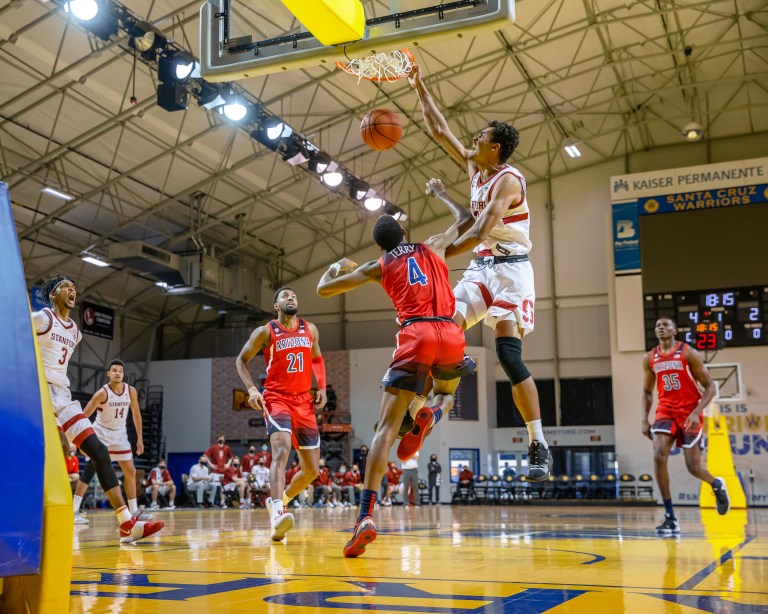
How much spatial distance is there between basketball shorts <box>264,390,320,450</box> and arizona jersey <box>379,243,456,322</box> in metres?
2.39

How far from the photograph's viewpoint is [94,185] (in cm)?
2255

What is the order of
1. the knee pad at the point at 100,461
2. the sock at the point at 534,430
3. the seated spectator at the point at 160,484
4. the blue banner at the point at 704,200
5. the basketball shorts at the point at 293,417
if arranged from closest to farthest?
Answer: the sock at the point at 534,430 < the knee pad at the point at 100,461 < the basketball shorts at the point at 293,417 < the seated spectator at the point at 160,484 < the blue banner at the point at 704,200

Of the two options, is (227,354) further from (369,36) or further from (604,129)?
(369,36)

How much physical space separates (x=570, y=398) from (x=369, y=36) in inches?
919

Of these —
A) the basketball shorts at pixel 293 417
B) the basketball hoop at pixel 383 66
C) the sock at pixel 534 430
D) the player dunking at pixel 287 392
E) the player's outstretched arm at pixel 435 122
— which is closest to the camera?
the sock at pixel 534 430

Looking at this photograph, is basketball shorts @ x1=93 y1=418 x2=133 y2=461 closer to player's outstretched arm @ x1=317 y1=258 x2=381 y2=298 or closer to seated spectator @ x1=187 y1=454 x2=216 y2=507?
player's outstretched arm @ x1=317 y1=258 x2=381 y2=298

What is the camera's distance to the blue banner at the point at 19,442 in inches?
71.4

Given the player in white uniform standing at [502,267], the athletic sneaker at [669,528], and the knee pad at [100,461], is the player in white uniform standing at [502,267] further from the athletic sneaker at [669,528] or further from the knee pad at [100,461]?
the athletic sneaker at [669,528]

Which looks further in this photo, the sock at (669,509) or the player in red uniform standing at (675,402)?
the player in red uniform standing at (675,402)

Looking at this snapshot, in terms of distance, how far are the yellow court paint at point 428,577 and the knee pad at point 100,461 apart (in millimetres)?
502

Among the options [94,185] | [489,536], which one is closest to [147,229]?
[94,185]

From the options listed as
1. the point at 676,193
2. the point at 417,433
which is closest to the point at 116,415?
the point at 417,433

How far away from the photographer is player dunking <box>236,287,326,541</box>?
693 centimetres

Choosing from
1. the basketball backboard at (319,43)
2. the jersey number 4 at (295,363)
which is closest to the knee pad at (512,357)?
the basketball backboard at (319,43)
